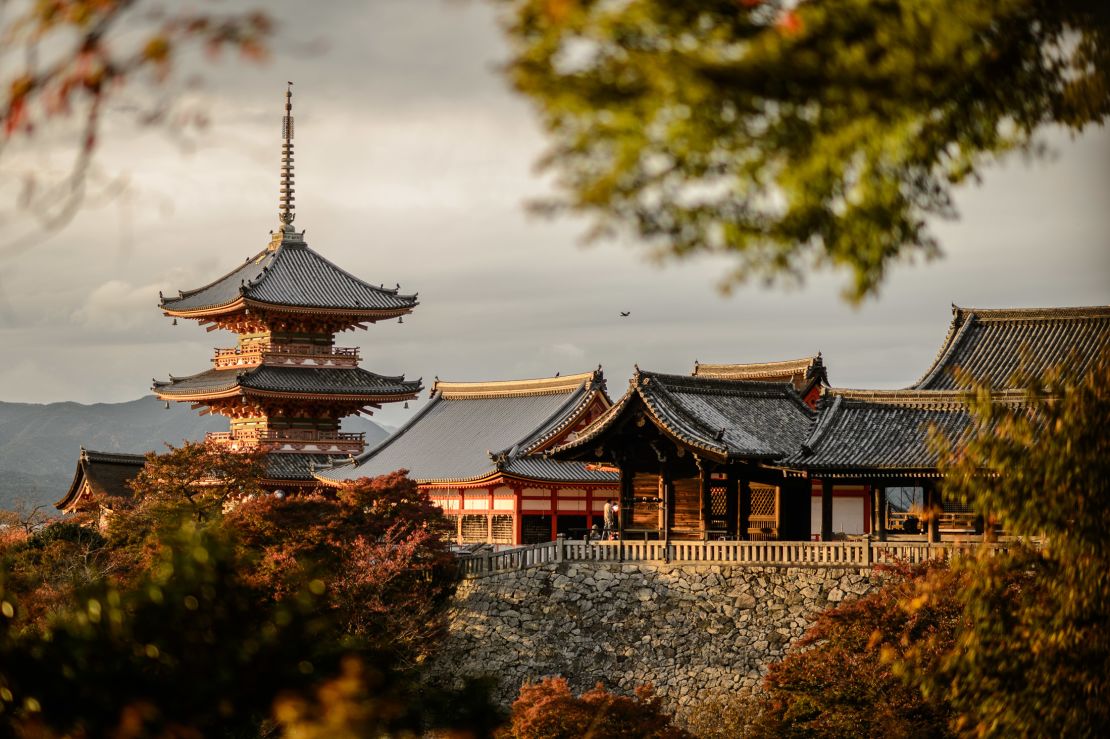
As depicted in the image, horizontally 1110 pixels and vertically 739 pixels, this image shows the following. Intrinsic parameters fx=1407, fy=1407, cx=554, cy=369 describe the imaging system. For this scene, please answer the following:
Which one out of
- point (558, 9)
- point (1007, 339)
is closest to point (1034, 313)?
point (1007, 339)

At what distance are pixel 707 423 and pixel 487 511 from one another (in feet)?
34.3

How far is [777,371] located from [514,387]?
846cm

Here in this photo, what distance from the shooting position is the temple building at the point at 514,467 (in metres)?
35.5

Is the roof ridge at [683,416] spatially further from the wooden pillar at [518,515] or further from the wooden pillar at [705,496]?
the wooden pillar at [518,515]

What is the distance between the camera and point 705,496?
2733cm

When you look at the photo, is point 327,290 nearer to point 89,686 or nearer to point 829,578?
point 829,578

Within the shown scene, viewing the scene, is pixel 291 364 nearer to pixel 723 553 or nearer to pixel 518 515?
pixel 518 515

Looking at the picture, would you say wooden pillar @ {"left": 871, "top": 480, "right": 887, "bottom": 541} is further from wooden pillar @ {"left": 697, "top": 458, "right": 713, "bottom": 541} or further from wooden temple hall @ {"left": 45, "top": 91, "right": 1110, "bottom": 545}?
wooden pillar @ {"left": 697, "top": 458, "right": 713, "bottom": 541}

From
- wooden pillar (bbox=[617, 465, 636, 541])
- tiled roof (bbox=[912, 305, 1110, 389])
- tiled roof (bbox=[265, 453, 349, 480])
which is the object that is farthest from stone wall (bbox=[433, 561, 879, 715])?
tiled roof (bbox=[265, 453, 349, 480])

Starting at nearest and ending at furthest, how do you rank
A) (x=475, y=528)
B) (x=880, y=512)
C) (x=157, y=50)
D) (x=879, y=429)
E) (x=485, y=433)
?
(x=157, y=50) → (x=880, y=512) → (x=879, y=429) → (x=475, y=528) → (x=485, y=433)

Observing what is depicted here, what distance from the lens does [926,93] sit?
17.4 feet

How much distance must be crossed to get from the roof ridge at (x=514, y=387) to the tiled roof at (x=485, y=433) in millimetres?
28

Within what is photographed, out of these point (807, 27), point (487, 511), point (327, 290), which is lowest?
point (487, 511)

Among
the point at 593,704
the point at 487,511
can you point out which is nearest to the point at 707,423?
the point at 593,704
